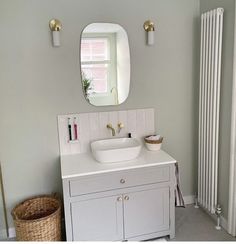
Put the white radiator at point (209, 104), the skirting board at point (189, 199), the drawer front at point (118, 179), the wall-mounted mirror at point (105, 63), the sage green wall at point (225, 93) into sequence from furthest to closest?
the skirting board at point (189, 199) → the wall-mounted mirror at point (105, 63) → the white radiator at point (209, 104) → the sage green wall at point (225, 93) → the drawer front at point (118, 179)

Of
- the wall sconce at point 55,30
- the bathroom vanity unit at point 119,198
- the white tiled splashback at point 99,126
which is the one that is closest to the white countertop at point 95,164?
the bathroom vanity unit at point 119,198

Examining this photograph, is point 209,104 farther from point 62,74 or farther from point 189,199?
point 62,74

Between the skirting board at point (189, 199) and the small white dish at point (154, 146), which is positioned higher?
the small white dish at point (154, 146)

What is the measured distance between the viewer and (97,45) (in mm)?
2561

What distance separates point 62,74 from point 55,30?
396 mm

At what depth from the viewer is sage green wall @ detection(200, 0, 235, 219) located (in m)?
2.29

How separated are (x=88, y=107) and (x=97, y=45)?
0.60 meters

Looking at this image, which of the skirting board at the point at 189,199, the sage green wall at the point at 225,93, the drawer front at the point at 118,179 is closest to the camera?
the drawer front at the point at 118,179

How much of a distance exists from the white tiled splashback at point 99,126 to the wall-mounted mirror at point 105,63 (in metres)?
0.15

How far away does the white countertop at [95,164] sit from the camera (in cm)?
219

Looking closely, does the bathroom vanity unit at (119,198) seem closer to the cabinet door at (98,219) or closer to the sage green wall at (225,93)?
the cabinet door at (98,219)

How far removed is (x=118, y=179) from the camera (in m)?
2.26

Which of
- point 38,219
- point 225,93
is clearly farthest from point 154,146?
point 38,219

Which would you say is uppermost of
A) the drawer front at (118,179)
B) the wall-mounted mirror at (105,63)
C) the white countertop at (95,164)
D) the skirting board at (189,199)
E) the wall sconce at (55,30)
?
the wall sconce at (55,30)
